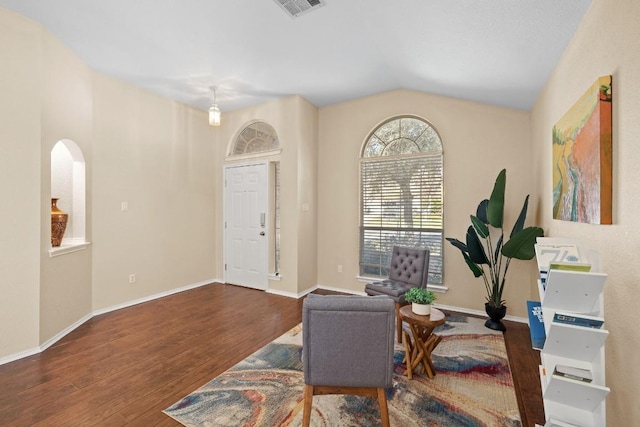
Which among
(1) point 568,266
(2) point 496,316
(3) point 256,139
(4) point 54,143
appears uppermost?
(3) point 256,139

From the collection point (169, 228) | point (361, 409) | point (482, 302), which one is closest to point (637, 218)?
point (361, 409)

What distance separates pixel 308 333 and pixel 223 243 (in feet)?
13.0

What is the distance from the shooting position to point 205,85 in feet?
13.3

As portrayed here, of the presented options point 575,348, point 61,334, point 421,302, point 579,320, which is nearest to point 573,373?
point 575,348

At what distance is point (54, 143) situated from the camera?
2984mm

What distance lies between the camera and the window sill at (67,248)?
2967 mm

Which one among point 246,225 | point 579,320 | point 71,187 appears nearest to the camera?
point 579,320

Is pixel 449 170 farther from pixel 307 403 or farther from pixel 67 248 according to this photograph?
pixel 67 248

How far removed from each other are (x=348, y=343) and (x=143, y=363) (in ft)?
6.72

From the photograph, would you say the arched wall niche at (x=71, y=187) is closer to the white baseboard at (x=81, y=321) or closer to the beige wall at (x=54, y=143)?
the beige wall at (x=54, y=143)

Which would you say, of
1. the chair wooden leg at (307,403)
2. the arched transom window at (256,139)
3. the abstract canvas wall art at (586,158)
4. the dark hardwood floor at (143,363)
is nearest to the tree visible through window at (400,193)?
the dark hardwood floor at (143,363)

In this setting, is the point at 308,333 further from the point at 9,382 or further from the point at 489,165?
the point at 489,165

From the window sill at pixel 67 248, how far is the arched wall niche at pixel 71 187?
0.28 ft

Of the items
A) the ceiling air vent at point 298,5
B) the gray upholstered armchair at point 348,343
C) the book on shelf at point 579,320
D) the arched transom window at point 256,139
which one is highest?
the ceiling air vent at point 298,5
